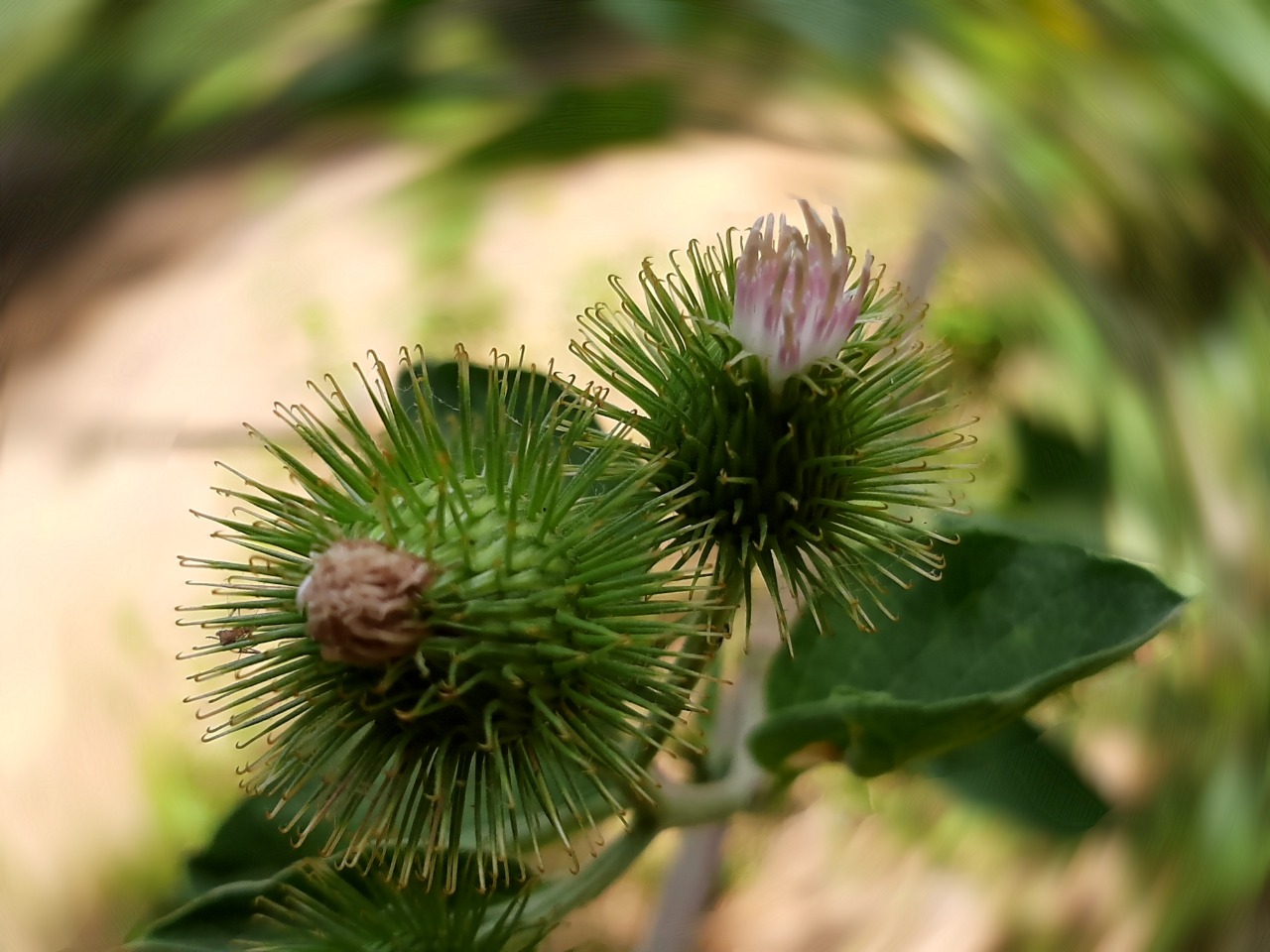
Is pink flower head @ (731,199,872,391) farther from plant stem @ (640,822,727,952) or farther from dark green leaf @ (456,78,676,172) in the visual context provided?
dark green leaf @ (456,78,676,172)

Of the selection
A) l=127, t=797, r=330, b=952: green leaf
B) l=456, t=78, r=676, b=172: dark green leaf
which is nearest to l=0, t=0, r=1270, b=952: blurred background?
l=456, t=78, r=676, b=172: dark green leaf

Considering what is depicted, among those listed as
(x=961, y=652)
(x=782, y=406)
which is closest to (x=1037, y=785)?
(x=961, y=652)

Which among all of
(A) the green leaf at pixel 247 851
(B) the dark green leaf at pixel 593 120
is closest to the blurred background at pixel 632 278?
(B) the dark green leaf at pixel 593 120

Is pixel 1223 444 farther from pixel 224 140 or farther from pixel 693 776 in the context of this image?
pixel 224 140

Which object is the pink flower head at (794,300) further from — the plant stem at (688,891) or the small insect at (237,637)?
the plant stem at (688,891)

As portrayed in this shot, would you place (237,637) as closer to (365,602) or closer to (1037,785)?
(365,602)

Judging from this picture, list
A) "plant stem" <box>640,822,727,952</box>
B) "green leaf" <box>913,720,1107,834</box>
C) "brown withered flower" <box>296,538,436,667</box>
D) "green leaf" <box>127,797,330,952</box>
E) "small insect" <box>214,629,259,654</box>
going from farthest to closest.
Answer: "plant stem" <box>640,822,727,952</box> → "green leaf" <box>913,720,1107,834</box> → "green leaf" <box>127,797,330,952</box> → "small insect" <box>214,629,259,654</box> → "brown withered flower" <box>296,538,436,667</box>

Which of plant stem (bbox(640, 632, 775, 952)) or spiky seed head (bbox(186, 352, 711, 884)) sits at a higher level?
spiky seed head (bbox(186, 352, 711, 884))

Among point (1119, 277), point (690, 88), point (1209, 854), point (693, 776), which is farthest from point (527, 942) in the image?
point (690, 88)
